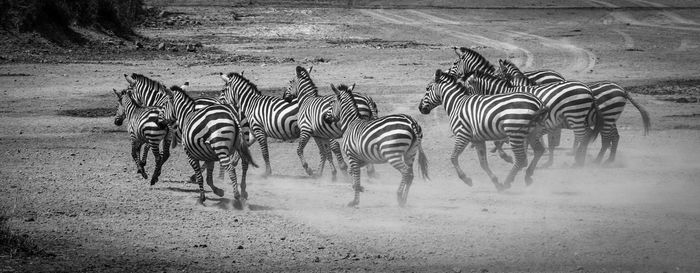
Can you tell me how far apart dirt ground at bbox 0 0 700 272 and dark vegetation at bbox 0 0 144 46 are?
4.15 meters

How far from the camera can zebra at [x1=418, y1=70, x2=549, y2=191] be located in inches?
550

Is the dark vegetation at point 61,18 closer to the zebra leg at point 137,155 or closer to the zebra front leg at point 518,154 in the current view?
the zebra leg at point 137,155

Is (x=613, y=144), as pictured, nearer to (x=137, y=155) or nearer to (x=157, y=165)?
(x=157, y=165)

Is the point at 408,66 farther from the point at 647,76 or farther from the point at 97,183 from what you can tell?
the point at 97,183

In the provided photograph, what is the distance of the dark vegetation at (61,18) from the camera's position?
3312 centimetres

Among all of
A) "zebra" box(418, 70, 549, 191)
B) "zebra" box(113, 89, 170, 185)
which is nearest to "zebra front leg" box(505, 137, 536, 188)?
"zebra" box(418, 70, 549, 191)

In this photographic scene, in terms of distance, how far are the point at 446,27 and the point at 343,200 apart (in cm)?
2772

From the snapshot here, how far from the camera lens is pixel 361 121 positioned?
13.5 metres

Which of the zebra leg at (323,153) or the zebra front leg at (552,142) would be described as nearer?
the zebra leg at (323,153)

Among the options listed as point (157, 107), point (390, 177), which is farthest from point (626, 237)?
point (157, 107)

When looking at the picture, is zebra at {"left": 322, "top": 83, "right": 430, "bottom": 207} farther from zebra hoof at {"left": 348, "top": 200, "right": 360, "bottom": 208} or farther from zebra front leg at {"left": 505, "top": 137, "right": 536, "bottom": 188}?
zebra front leg at {"left": 505, "top": 137, "right": 536, "bottom": 188}

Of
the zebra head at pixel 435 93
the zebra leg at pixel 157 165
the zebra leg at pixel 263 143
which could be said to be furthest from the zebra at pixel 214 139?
the zebra head at pixel 435 93

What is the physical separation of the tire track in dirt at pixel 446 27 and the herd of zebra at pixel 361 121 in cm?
1296

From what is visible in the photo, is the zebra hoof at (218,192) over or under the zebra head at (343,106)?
under
